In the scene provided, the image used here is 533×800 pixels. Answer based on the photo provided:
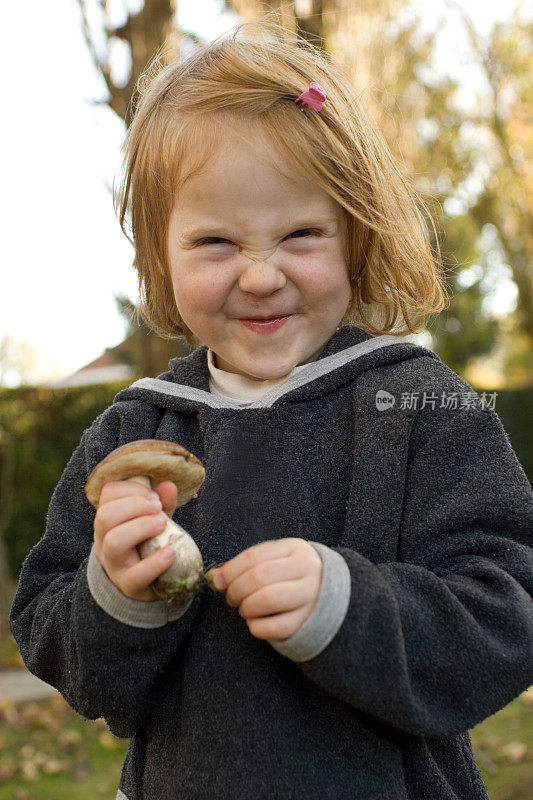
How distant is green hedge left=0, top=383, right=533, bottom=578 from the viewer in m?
9.21

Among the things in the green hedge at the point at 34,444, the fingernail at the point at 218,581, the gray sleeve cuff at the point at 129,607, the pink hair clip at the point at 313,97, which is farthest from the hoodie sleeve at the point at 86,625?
the green hedge at the point at 34,444

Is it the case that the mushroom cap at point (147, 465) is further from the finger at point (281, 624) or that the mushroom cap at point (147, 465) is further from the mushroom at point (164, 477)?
the finger at point (281, 624)

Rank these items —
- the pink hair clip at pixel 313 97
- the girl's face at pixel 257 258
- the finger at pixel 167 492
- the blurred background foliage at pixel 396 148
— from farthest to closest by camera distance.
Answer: the blurred background foliage at pixel 396 148 < the pink hair clip at pixel 313 97 < the girl's face at pixel 257 258 < the finger at pixel 167 492

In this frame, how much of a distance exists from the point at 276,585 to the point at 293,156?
0.89m

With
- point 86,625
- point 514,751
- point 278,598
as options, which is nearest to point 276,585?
point 278,598

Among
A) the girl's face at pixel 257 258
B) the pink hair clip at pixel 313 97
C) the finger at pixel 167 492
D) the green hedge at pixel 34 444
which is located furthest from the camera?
the green hedge at pixel 34 444

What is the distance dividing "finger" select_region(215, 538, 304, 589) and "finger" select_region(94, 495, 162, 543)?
0.54 feet

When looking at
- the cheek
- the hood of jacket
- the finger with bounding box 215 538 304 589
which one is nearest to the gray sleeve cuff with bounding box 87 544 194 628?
the finger with bounding box 215 538 304 589

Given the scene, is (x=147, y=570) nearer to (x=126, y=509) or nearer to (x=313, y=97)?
(x=126, y=509)

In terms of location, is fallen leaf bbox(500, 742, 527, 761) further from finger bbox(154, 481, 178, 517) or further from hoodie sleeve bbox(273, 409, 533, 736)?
finger bbox(154, 481, 178, 517)

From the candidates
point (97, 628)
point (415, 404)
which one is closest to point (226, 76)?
point (415, 404)

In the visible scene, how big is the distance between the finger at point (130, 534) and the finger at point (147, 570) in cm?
3

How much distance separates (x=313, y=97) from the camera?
1.65 metres

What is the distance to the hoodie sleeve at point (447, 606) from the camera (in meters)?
1.26
